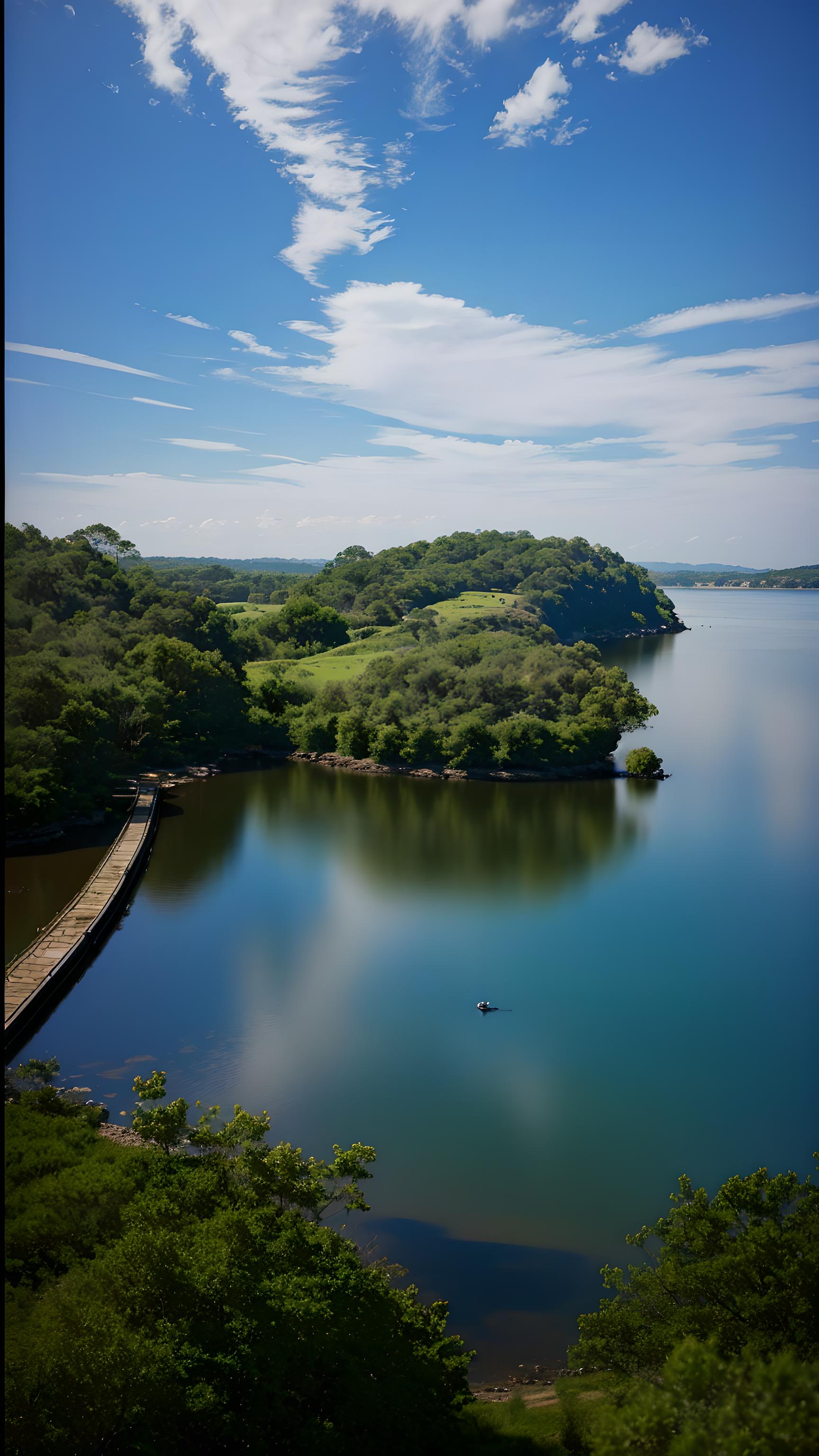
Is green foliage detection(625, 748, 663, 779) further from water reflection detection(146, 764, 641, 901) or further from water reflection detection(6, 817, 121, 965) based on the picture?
water reflection detection(6, 817, 121, 965)

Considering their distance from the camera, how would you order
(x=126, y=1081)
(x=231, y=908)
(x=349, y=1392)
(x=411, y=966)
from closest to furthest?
(x=349, y=1392) → (x=126, y=1081) → (x=411, y=966) → (x=231, y=908)

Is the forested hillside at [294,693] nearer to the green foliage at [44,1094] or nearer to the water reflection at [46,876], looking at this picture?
the water reflection at [46,876]

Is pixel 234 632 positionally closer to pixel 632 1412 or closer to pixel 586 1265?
pixel 586 1265

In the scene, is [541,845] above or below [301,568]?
below

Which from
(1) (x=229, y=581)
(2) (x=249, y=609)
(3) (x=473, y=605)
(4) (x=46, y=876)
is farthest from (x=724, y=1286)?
(1) (x=229, y=581)

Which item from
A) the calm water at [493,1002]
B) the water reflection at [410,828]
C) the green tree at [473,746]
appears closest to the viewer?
the calm water at [493,1002]

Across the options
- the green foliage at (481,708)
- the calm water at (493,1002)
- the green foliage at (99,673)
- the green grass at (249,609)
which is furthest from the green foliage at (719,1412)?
the green grass at (249,609)

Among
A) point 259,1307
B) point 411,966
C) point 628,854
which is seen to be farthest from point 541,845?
point 259,1307
